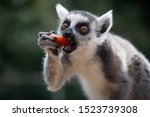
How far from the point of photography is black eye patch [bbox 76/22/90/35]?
8.58 meters

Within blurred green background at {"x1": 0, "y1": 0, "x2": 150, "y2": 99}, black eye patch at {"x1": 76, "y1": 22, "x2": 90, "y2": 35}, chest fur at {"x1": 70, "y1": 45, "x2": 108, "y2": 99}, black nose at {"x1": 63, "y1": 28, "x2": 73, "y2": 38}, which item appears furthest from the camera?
blurred green background at {"x1": 0, "y1": 0, "x2": 150, "y2": 99}

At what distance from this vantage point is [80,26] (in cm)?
862

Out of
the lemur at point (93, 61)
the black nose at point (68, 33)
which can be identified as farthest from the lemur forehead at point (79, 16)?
the black nose at point (68, 33)

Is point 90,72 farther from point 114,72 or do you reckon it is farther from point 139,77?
point 139,77

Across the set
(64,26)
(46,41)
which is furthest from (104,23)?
(46,41)

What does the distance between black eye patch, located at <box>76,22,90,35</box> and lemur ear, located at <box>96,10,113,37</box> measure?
23 centimetres

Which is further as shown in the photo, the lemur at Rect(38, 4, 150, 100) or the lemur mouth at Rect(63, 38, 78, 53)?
the lemur at Rect(38, 4, 150, 100)

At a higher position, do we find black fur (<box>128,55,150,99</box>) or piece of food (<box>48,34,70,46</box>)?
piece of food (<box>48,34,70,46</box>)

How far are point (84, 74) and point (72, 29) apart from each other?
88 cm

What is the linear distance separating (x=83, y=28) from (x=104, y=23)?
414 mm

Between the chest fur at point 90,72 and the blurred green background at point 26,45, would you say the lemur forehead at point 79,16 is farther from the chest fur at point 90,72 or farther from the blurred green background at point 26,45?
the blurred green background at point 26,45

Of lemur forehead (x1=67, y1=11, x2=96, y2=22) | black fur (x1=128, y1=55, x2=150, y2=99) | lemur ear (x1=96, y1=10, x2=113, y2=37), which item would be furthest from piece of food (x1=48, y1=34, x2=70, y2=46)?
black fur (x1=128, y1=55, x2=150, y2=99)

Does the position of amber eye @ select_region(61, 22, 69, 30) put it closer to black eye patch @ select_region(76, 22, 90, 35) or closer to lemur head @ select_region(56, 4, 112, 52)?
lemur head @ select_region(56, 4, 112, 52)

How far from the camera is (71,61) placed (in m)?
8.92
